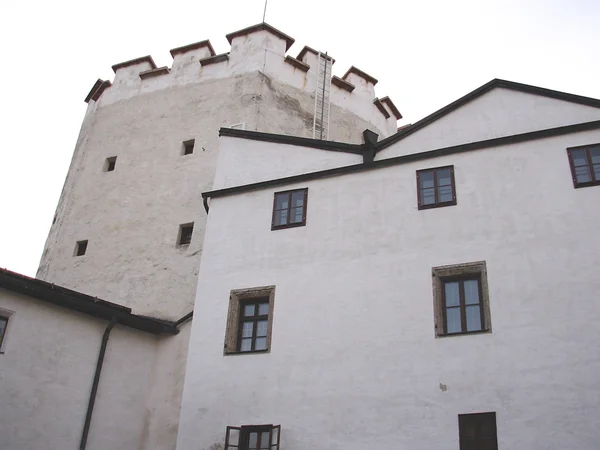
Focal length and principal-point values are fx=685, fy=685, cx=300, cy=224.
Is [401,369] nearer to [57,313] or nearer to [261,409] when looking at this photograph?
[261,409]

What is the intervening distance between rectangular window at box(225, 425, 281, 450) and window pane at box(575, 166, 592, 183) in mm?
7610

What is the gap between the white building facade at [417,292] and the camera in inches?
474

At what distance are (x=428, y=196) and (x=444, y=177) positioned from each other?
548 millimetres

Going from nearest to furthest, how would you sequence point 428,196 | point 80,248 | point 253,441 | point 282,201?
point 253,441 < point 428,196 < point 282,201 < point 80,248

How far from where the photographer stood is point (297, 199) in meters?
16.0

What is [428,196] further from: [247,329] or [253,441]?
[253,441]

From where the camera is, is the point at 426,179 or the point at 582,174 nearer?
the point at 582,174

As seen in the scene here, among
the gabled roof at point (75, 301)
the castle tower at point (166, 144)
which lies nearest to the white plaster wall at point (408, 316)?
the gabled roof at point (75, 301)

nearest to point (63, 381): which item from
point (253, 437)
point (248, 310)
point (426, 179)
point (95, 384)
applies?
point (95, 384)

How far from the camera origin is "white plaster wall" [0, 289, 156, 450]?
13.7 meters

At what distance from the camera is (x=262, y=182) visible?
16500mm

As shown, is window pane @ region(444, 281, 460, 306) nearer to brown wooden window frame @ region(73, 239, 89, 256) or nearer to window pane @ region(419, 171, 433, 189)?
window pane @ region(419, 171, 433, 189)

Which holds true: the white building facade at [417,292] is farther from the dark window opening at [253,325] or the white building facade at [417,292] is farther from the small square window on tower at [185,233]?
the small square window on tower at [185,233]

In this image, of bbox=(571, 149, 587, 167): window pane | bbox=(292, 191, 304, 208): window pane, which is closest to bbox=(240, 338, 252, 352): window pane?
bbox=(292, 191, 304, 208): window pane
